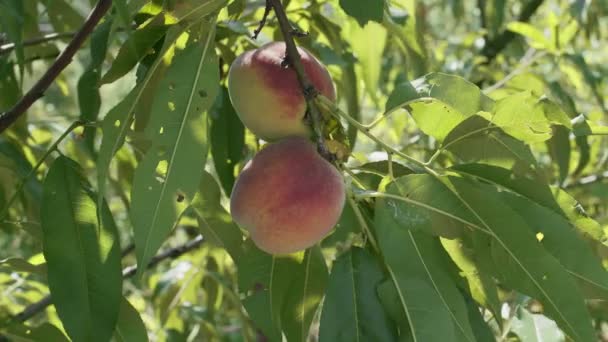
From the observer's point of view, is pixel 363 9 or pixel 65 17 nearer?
pixel 363 9

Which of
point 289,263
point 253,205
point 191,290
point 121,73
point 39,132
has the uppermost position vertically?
point 121,73

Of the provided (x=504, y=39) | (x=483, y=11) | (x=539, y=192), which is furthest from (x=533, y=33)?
(x=539, y=192)

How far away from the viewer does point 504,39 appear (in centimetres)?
258

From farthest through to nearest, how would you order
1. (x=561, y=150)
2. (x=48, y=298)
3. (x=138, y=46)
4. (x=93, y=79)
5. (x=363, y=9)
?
(x=561, y=150)
(x=48, y=298)
(x=93, y=79)
(x=138, y=46)
(x=363, y=9)

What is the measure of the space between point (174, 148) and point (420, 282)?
30 centimetres

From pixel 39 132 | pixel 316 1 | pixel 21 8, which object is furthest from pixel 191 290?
pixel 21 8

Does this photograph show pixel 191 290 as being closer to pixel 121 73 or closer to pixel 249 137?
pixel 249 137

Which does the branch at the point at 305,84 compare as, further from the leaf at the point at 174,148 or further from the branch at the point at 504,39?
the branch at the point at 504,39

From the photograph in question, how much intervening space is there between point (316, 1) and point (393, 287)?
0.61 m

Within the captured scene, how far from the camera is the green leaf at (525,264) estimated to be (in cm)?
85

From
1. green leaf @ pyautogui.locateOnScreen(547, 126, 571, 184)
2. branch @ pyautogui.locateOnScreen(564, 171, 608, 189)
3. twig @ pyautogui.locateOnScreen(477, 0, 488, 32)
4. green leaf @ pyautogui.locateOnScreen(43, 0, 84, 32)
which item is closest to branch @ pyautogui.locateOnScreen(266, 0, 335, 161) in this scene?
green leaf @ pyautogui.locateOnScreen(43, 0, 84, 32)

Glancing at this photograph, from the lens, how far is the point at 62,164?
38.3 inches

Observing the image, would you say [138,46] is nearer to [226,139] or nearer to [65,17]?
[226,139]

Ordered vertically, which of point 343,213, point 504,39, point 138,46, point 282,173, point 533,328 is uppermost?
point 138,46
